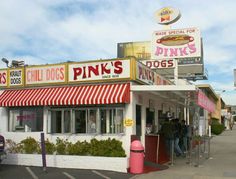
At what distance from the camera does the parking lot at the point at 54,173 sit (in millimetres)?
13320

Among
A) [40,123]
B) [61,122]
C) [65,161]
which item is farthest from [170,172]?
[40,123]

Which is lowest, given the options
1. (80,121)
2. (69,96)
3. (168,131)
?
(168,131)

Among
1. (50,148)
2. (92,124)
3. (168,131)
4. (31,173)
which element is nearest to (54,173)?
(31,173)

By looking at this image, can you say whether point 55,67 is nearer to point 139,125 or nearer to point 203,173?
point 139,125

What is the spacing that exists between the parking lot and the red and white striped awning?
101 inches

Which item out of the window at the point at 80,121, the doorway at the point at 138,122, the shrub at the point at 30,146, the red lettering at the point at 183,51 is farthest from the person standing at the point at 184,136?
the shrub at the point at 30,146

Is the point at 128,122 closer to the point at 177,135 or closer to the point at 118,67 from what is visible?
the point at 118,67

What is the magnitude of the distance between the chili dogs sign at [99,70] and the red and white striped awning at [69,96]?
0.34m

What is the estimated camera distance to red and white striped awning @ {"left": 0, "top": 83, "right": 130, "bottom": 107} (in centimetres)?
1511

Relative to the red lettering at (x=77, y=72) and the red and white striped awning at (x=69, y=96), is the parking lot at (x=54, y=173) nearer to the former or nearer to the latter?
the red and white striped awning at (x=69, y=96)

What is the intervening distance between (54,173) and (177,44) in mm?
9643

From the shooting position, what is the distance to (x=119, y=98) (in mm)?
14758

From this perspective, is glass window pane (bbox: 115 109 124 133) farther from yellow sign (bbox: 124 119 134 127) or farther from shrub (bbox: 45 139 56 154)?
shrub (bbox: 45 139 56 154)

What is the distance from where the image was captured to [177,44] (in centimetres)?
2038
